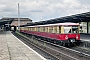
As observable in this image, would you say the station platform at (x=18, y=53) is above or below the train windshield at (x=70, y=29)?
below

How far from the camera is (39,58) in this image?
14.1m

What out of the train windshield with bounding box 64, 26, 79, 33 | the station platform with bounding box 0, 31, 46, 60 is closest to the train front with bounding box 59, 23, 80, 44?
the train windshield with bounding box 64, 26, 79, 33

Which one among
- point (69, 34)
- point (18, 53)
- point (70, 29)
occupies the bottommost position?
point (18, 53)

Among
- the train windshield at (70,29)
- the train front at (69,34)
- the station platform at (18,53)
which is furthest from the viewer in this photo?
the train windshield at (70,29)

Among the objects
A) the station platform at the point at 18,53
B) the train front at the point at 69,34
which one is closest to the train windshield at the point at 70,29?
the train front at the point at 69,34

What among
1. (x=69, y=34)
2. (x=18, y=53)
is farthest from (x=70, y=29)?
(x=18, y=53)

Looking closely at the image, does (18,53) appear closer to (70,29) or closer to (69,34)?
(69,34)

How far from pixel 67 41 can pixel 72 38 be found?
2.17ft

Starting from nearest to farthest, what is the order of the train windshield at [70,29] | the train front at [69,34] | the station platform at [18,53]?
1. the station platform at [18,53]
2. the train front at [69,34]
3. the train windshield at [70,29]

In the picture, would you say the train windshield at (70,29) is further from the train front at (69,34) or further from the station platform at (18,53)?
the station platform at (18,53)

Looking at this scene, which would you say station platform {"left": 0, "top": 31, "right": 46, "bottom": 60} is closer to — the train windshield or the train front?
the train front

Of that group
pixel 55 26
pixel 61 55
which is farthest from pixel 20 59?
pixel 55 26

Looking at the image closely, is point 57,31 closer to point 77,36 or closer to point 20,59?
point 77,36

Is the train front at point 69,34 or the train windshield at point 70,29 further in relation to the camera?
the train windshield at point 70,29
